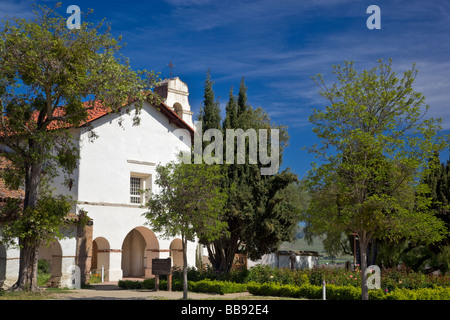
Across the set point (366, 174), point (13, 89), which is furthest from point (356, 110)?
point (13, 89)

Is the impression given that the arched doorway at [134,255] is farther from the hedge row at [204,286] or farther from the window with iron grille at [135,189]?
the hedge row at [204,286]

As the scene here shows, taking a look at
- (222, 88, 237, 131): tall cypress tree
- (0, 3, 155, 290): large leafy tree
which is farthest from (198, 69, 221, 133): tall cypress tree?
(0, 3, 155, 290): large leafy tree

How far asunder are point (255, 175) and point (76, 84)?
40.1 feet

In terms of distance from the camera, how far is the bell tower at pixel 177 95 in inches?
1615

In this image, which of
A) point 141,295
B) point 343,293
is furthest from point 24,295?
point 343,293

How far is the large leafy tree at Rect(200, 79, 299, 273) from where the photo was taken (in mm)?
27656

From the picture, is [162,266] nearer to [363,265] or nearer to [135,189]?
[135,189]

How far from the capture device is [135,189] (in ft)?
112

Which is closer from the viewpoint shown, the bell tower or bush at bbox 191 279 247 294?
bush at bbox 191 279 247 294

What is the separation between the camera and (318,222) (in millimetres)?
18141

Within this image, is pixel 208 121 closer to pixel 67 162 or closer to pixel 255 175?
pixel 255 175

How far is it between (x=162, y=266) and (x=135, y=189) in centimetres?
1073

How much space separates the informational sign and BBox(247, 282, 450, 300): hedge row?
3.95 meters

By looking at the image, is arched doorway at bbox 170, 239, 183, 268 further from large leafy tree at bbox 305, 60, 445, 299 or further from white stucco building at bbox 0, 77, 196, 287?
large leafy tree at bbox 305, 60, 445, 299
